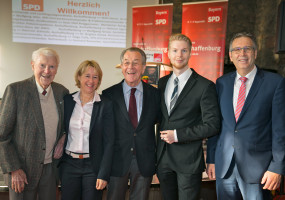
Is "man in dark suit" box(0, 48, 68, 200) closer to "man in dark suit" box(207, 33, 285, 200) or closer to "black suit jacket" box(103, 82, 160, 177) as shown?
"black suit jacket" box(103, 82, 160, 177)

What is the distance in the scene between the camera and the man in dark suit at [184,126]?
1783mm

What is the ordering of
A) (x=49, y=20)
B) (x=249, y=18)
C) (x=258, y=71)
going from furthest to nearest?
(x=249, y=18) < (x=49, y=20) < (x=258, y=71)

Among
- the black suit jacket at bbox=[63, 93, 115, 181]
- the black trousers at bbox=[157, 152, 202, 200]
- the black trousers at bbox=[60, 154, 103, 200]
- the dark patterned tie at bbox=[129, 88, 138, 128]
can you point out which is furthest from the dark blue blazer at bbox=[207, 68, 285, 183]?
the black trousers at bbox=[60, 154, 103, 200]

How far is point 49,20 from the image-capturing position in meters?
5.25

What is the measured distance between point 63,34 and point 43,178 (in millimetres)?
4119

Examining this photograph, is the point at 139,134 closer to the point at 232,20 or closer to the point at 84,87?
the point at 84,87

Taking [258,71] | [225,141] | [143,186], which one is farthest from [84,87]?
[258,71]

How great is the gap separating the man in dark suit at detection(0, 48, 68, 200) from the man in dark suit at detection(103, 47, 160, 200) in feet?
1.51

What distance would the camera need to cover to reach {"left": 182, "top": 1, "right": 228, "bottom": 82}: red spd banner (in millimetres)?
5199

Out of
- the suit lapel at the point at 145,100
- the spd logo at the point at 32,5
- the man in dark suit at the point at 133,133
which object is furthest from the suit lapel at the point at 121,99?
the spd logo at the point at 32,5

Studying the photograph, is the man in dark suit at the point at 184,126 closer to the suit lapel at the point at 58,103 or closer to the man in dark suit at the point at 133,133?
the man in dark suit at the point at 133,133

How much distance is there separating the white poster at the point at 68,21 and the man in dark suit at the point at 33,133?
3.64 meters

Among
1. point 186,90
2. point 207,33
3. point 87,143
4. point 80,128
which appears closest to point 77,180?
point 87,143

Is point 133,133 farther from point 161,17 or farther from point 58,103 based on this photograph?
point 161,17
